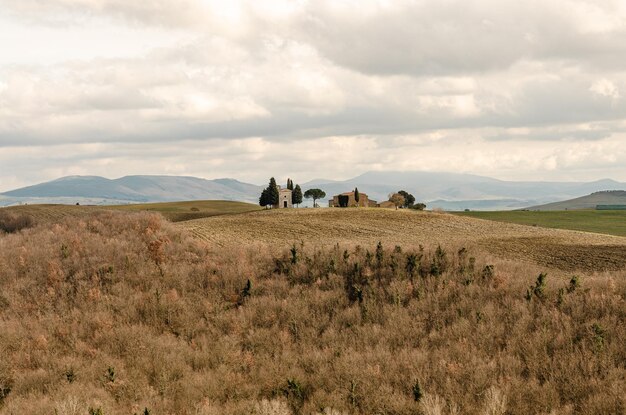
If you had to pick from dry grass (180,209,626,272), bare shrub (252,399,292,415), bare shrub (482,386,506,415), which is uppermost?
dry grass (180,209,626,272)

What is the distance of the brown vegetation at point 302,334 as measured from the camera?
16.1 meters

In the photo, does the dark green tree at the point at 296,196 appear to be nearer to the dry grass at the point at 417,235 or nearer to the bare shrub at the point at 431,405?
the dry grass at the point at 417,235

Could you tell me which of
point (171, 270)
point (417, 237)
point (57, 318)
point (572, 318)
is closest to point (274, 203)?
point (417, 237)

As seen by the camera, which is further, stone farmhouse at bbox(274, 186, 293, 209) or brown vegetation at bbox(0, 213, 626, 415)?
stone farmhouse at bbox(274, 186, 293, 209)

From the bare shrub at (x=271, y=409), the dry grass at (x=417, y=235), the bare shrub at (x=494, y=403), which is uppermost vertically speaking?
the dry grass at (x=417, y=235)

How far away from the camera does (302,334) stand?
2211cm

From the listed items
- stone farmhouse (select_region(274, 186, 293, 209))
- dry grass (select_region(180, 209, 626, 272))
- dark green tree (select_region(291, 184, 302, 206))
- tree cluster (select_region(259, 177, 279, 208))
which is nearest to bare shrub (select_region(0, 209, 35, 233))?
dry grass (select_region(180, 209, 626, 272))

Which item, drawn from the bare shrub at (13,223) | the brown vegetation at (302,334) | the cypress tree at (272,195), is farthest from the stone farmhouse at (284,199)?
the brown vegetation at (302,334)

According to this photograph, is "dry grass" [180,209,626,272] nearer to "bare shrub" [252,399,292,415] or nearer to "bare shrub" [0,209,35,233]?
"bare shrub" [0,209,35,233]

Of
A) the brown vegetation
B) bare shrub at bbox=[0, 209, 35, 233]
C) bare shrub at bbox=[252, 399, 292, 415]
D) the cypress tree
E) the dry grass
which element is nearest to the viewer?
bare shrub at bbox=[252, 399, 292, 415]

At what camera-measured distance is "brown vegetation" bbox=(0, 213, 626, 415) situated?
1611 centimetres

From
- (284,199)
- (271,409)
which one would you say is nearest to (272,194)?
(284,199)

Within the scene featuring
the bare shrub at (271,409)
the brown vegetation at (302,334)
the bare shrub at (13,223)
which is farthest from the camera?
the bare shrub at (13,223)

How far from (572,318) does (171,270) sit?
21.4 metres
